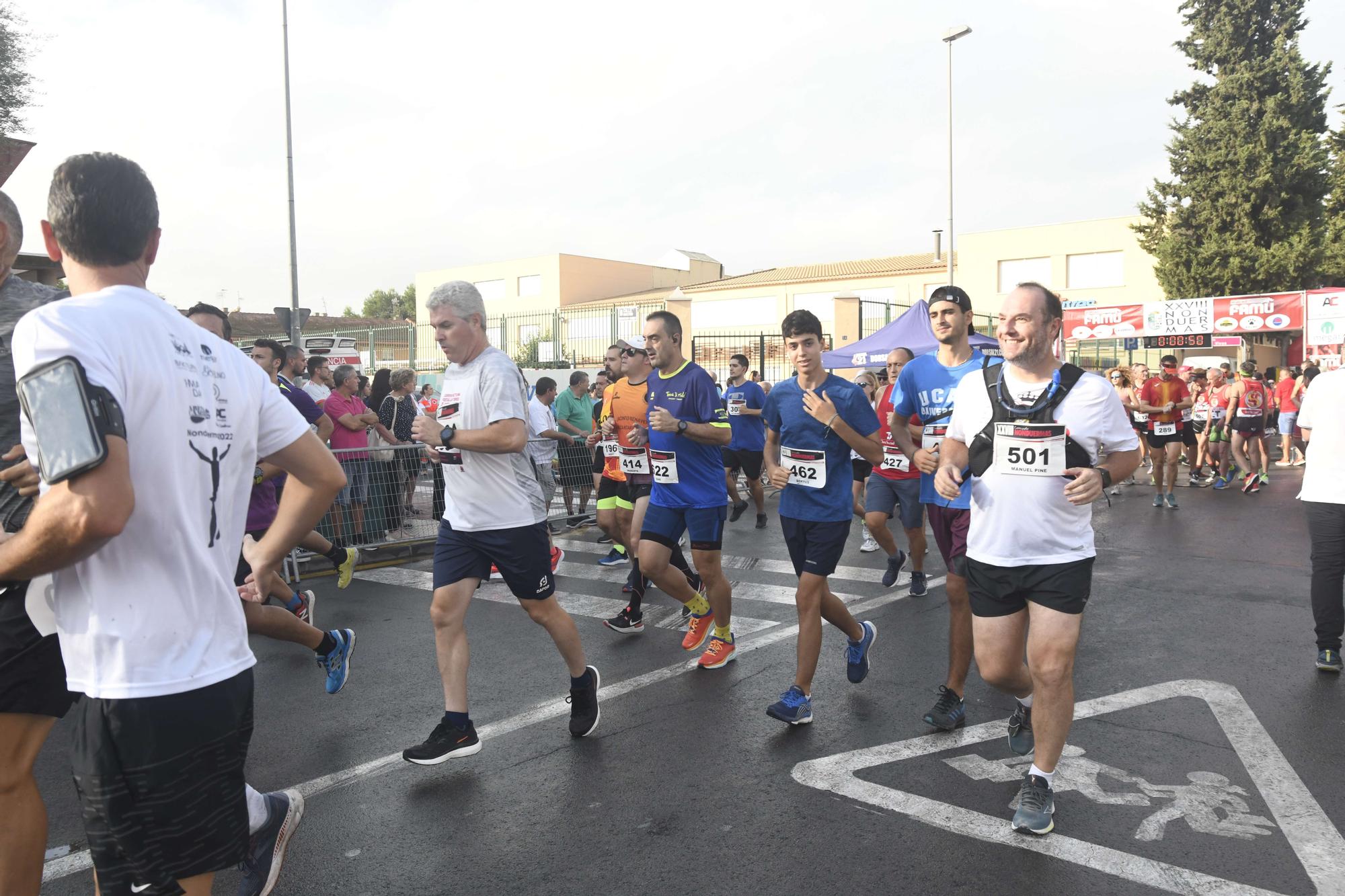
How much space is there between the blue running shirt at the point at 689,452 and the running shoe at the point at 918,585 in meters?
2.39

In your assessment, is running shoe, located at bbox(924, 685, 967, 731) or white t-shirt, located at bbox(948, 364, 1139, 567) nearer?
white t-shirt, located at bbox(948, 364, 1139, 567)

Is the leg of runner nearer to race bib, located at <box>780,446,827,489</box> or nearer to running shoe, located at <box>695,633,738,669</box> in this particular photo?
race bib, located at <box>780,446,827,489</box>

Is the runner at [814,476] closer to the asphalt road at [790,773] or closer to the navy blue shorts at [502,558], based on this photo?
the asphalt road at [790,773]

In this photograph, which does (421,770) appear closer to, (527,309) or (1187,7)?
(1187,7)

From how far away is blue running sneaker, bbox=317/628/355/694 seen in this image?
5.06m

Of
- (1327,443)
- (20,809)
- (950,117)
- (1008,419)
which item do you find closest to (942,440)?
(1008,419)

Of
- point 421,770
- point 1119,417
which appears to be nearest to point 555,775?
point 421,770

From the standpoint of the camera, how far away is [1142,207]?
123 feet

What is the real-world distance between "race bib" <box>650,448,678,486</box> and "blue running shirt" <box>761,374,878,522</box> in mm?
1009

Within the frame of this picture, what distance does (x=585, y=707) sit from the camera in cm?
454

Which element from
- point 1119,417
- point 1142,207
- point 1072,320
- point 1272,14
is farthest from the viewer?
point 1142,207

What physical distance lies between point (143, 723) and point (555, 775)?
2.41 metres

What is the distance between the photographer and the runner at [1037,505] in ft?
11.6

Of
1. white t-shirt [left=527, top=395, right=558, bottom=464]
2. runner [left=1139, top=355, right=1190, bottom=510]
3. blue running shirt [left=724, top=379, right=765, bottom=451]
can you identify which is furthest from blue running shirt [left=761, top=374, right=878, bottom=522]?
runner [left=1139, top=355, right=1190, bottom=510]
